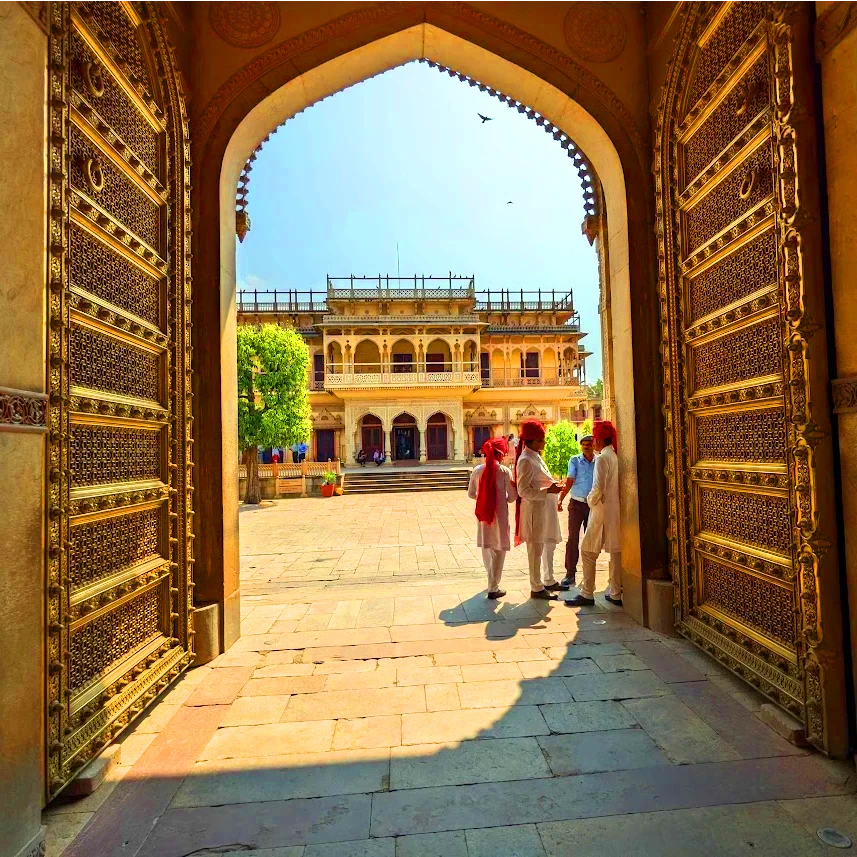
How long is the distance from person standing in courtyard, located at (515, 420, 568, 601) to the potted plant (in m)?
14.7

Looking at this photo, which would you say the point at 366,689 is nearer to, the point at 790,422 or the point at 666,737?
the point at 666,737

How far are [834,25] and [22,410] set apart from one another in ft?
12.0

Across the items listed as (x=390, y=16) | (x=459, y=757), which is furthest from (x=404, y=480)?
(x=459, y=757)

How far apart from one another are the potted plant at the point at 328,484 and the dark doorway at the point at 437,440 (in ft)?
29.8

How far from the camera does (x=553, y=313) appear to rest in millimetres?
30109

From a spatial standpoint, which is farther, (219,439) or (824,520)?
(219,439)

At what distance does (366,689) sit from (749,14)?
4.46 meters

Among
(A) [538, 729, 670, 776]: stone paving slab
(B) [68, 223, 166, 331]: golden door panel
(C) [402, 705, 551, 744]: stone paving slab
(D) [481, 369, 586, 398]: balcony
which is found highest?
(D) [481, 369, 586, 398]: balcony

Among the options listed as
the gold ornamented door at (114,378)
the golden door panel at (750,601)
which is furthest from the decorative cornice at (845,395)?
the gold ornamented door at (114,378)

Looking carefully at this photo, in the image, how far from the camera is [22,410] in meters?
1.85

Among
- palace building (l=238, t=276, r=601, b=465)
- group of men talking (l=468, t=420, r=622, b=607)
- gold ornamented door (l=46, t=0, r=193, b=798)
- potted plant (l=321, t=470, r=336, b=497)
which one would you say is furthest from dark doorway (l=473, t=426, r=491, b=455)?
gold ornamented door (l=46, t=0, r=193, b=798)

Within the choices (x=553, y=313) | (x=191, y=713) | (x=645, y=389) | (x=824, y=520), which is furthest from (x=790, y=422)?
(x=553, y=313)

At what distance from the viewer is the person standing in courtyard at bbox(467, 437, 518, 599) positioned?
5.02 meters

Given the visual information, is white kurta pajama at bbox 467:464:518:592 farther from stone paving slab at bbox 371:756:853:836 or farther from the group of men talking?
stone paving slab at bbox 371:756:853:836
